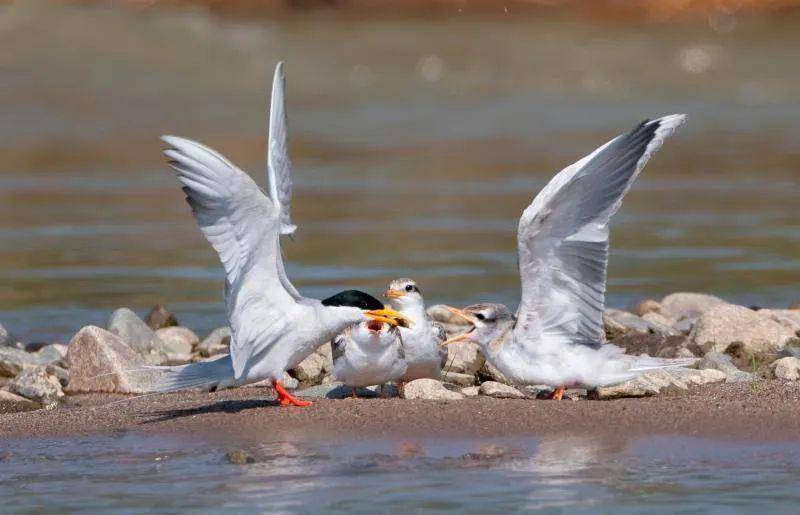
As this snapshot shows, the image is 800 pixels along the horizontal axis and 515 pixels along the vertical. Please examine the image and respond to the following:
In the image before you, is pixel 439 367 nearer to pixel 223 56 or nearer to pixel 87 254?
pixel 87 254

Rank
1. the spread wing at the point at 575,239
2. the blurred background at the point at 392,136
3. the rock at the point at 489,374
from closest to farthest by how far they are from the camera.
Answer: the spread wing at the point at 575,239, the rock at the point at 489,374, the blurred background at the point at 392,136

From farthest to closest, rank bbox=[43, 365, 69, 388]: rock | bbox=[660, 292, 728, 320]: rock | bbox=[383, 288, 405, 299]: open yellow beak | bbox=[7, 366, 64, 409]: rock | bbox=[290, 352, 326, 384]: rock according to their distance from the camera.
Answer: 1. bbox=[660, 292, 728, 320]: rock
2. bbox=[43, 365, 69, 388]: rock
3. bbox=[290, 352, 326, 384]: rock
4. bbox=[7, 366, 64, 409]: rock
5. bbox=[383, 288, 405, 299]: open yellow beak

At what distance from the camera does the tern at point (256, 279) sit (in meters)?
8.27

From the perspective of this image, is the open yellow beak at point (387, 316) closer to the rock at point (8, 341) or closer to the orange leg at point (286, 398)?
the orange leg at point (286, 398)

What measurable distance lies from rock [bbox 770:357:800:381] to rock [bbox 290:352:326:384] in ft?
8.81

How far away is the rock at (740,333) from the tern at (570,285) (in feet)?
6.34

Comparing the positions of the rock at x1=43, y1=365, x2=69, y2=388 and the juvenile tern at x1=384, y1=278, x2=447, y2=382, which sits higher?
the juvenile tern at x1=384, y1=278, x2=447, y2=382

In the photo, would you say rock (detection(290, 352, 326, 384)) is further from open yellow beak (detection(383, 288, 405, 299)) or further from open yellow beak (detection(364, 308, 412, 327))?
open yellow beak (detection(364, 308, 412, 327))

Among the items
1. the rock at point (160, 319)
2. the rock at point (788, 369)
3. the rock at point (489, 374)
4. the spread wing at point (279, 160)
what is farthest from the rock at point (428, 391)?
the rock at point (160, 319)

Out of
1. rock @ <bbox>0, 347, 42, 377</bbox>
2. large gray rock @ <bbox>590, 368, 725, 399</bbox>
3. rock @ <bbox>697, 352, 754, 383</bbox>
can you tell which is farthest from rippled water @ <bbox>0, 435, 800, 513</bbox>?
rock @ <bbox>0, 347, 42, 377</bbox>

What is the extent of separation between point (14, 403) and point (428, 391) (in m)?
2.46

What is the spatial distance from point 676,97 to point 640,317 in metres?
18.9

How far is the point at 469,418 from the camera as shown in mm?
8703

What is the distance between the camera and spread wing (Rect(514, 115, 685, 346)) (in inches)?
340
